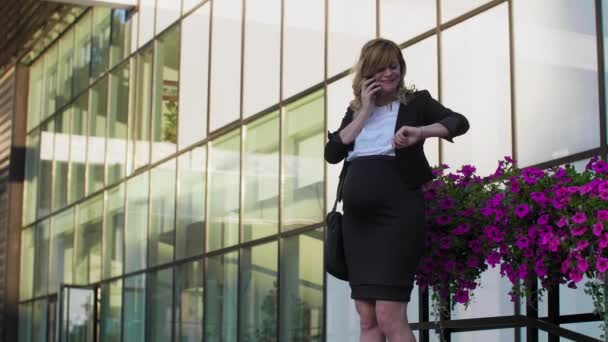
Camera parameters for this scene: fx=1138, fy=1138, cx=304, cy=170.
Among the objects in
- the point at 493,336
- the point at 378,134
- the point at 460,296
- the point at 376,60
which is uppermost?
the point at 376,60

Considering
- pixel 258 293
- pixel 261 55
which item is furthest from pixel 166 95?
pixel 258 293

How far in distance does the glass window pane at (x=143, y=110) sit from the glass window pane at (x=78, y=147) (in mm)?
3424

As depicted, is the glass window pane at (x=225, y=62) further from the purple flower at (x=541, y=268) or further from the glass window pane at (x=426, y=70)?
the purple flower at (x=541, y=268)

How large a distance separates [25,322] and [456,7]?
18947 millimetres

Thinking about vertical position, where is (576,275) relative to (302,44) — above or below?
below

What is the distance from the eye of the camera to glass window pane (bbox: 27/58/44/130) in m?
26.5

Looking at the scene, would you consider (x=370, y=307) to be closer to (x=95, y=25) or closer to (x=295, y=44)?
(x=295, y=44)

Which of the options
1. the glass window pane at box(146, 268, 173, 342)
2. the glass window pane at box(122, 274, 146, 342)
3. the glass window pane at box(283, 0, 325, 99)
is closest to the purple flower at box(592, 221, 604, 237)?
the glass window pane at box(283, 0, 325, 99)

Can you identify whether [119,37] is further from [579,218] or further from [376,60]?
[579,218]

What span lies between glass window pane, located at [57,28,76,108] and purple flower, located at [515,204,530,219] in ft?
65.0

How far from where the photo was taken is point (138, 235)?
18.5 meters

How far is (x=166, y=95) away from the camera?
17.5 metres

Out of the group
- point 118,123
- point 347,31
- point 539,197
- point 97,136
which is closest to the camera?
point 539,197

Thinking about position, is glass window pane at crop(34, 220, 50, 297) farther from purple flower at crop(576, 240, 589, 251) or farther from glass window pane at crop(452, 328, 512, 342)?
purple flower at crop(576, 240, 589, 251)
